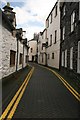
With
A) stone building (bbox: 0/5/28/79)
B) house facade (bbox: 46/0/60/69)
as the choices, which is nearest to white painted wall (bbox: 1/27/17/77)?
stone building (bbox: 0/5/28/79)

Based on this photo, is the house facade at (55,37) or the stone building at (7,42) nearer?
the stone building at (7,42)

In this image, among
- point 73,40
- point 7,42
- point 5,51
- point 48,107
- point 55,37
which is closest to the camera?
point 48,107

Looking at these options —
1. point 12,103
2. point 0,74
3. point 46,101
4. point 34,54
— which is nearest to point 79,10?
point 0,74

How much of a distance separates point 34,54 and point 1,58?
57350 mm

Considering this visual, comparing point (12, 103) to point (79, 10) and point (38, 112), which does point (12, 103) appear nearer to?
point (38, 112)

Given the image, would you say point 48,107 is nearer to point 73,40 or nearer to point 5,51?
point 5,51

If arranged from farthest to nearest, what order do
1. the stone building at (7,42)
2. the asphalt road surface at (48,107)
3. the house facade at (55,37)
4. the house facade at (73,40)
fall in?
the house facade at (55,37) < the house facade at (73,40) < the stone building at (7,42) < the asphalt road surface at (48,107)

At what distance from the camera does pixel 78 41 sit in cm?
1337

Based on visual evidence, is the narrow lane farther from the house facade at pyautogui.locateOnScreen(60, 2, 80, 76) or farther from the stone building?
the house facade at pyautogui.locateOnScreen(60, 2, 80, 76)

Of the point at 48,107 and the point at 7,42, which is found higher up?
the point at 7,42

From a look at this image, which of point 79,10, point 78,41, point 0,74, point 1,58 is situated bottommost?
point 0,74

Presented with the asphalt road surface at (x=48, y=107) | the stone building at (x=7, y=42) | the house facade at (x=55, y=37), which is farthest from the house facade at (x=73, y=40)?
the asphalt road surface at (x=48, y=107)

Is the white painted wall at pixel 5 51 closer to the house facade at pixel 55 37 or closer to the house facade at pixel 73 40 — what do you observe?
the house facade at pixel 73 40

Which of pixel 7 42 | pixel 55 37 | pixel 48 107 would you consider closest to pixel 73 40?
pixel 7 42
